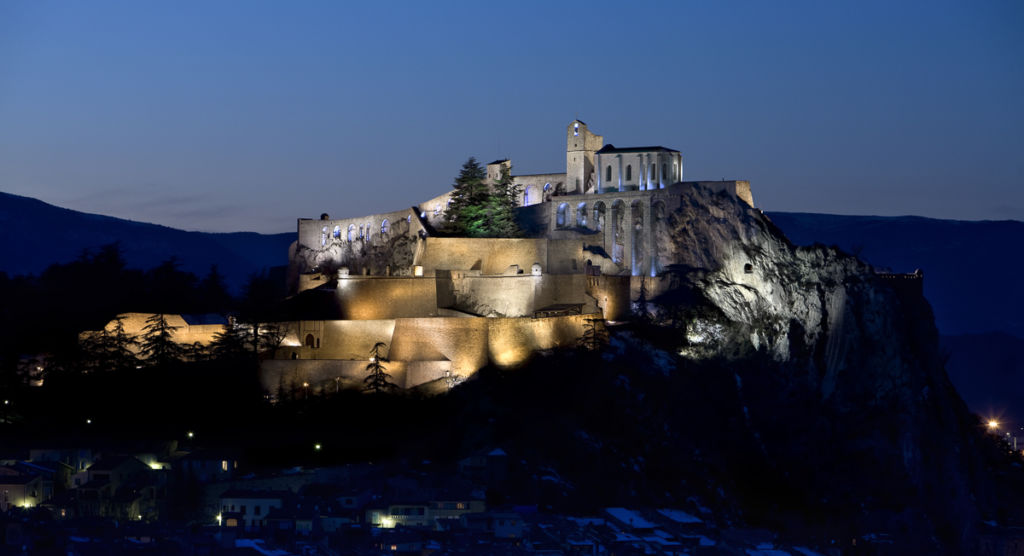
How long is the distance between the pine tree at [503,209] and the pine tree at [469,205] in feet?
1.14

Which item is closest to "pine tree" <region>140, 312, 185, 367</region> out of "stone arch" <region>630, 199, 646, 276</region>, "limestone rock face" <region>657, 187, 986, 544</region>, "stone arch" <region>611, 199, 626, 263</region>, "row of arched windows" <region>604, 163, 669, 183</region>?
"stone arch" <region>611, 199, 626, 263</region>

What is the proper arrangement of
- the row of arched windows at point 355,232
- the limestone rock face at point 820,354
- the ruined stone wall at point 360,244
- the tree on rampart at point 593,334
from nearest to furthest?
the tree on rampart at point 593,334
the limestone rock face at point 820,354
the ruined stone wall at point 360,244
the row of arched windows at point 355,232

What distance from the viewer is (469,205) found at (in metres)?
76.3

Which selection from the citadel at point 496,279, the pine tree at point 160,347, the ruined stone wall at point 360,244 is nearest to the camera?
the citadel at point 496,279

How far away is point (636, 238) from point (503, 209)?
744 centimetres

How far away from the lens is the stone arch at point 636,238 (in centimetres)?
7056

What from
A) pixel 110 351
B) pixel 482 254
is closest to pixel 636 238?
pixel 482 254

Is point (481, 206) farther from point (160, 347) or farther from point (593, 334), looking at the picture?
point (160, 347)

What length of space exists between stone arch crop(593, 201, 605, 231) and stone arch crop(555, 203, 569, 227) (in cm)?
172

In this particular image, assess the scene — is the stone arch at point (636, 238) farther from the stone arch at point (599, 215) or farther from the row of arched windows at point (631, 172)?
the row of arched windows at point (631, 172)

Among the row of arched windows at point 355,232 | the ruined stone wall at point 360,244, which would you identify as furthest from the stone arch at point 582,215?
the row of arched windows at point 355,232

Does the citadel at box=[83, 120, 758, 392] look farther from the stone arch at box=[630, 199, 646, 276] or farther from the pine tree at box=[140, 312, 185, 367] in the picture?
the pine tree at box=[140, 312, 185, 367]

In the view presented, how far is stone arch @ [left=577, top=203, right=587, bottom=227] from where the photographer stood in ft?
238

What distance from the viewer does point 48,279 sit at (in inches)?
3206
